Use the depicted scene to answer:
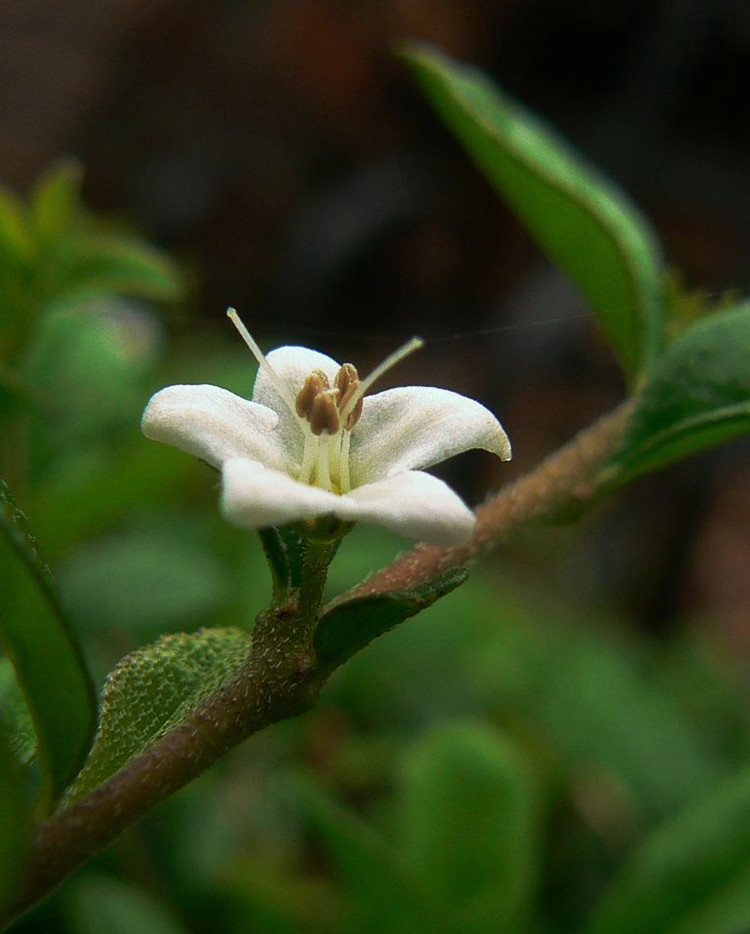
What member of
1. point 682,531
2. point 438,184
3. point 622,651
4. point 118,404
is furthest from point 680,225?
point 118,404

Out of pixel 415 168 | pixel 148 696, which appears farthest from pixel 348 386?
pixel 415 168

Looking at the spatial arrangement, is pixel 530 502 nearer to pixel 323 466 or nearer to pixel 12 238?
pixel 323 466

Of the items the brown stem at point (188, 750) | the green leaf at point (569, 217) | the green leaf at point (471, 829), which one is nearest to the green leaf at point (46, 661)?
the brown stem at point (188, 750)

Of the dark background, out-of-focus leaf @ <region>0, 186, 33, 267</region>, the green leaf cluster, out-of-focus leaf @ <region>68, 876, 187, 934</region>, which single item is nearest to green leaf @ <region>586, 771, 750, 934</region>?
the green leaf cluster

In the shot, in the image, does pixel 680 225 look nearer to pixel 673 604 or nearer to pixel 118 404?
pixel 673 604

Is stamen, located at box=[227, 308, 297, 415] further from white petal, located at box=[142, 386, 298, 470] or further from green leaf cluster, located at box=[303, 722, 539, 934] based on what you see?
green leaf cluster, located at box=[303, 722, 539, 934]

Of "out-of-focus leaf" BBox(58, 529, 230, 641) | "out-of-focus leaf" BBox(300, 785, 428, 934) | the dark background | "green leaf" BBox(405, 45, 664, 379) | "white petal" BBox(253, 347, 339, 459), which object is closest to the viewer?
"white petal" BBox(253, 347, 339, 459)
